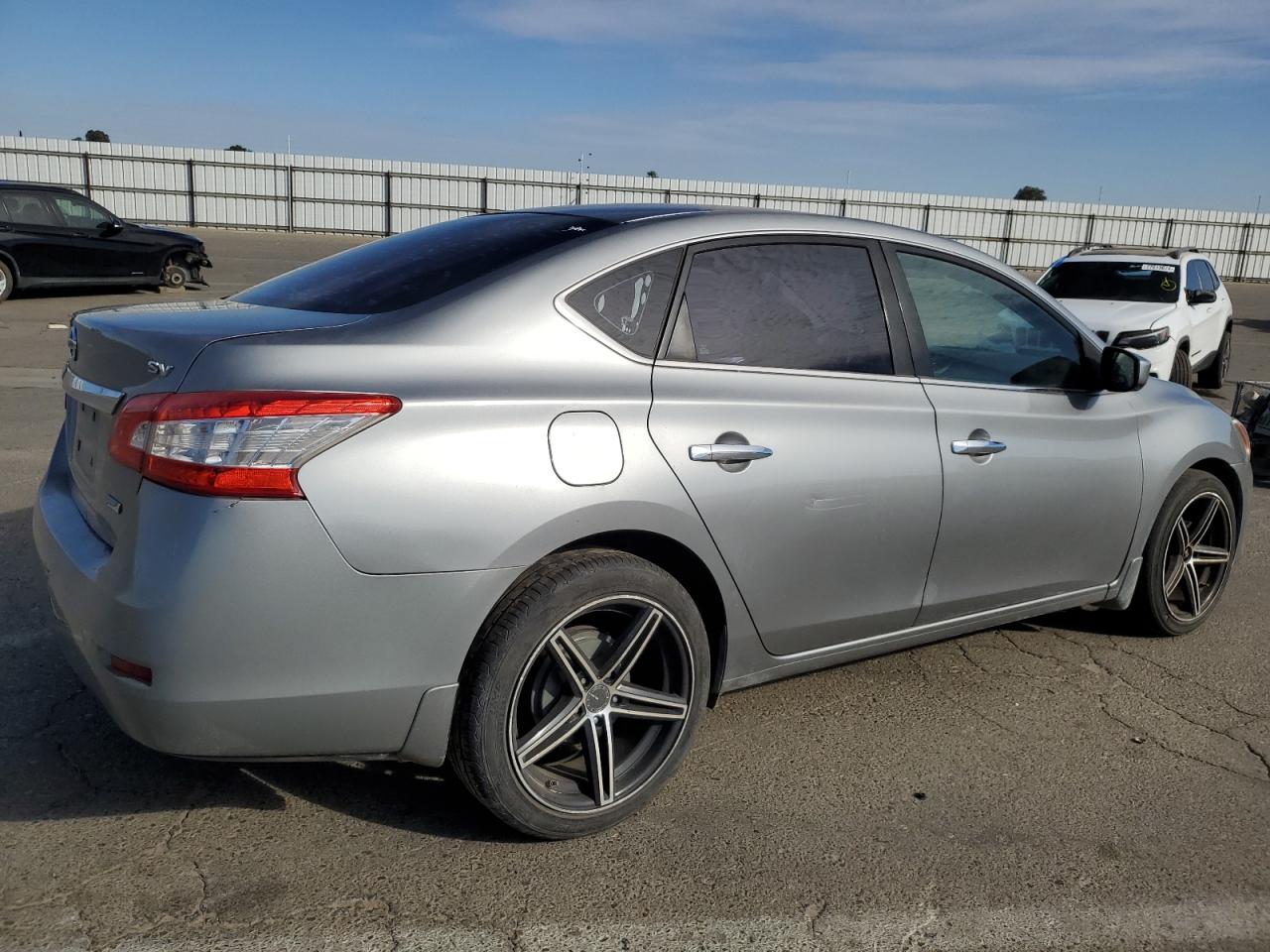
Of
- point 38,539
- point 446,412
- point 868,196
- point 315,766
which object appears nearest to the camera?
point 446,412

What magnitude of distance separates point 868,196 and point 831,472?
3755 cm

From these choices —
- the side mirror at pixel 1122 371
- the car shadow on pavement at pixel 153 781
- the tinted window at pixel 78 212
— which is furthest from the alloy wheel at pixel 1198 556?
the tinted window at pixel 78 212

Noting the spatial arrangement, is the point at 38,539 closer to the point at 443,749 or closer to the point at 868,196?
the point at 443,749

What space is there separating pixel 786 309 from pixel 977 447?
2.75 ft

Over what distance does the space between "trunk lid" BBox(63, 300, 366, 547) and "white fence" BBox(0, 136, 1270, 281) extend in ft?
109

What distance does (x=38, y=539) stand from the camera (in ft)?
10.5

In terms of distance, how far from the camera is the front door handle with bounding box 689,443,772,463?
3.08 m

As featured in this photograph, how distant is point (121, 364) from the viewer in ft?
9.43

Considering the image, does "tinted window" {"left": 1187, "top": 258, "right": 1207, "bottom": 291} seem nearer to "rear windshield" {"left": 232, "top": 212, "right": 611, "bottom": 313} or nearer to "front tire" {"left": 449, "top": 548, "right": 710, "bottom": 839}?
"rear windshield" {"left": 232, "top": 212, "right": 611, "bottom": 313}

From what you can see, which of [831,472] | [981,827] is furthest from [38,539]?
[981,827]

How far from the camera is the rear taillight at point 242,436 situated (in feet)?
8.28

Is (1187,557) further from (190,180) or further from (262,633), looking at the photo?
(190,180)

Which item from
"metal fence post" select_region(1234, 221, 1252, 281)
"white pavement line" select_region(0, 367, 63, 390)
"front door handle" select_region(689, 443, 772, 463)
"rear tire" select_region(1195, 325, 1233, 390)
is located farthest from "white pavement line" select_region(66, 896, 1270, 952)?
"metal fence post" select_region(1234, 221, 1252, 281)

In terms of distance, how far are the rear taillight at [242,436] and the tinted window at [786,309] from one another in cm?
104
